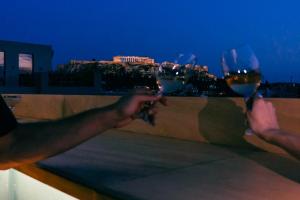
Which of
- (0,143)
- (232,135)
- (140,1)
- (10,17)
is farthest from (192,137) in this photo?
(10,17)

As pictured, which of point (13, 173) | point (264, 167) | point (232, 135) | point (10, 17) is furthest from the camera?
point (10, 17)

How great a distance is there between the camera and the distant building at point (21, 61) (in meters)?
33.4

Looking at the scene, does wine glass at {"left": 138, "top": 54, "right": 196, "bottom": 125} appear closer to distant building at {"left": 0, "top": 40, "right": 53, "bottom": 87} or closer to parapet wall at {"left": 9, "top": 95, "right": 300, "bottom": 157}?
parapet wall at {"left": 9, "top": 95, "right": 300, "bottom": 157}

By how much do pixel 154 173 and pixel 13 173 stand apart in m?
0.93

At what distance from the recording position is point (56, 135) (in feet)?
5.45

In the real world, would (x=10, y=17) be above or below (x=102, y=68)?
above

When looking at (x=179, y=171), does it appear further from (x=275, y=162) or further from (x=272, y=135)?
(x=272, y=135)

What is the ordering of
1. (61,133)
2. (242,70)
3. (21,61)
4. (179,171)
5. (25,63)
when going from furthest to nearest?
(25,63) → (21,61) → (179,171) → (61,133) → (242,70)

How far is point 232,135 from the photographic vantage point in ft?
9.53

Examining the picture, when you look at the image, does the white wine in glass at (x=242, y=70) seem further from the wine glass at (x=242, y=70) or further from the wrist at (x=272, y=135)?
the wrist at (x=272, y=135)

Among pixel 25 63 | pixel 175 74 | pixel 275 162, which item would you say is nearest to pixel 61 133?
pixel 175 74

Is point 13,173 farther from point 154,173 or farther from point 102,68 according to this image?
point 102,68

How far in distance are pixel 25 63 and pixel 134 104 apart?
3919 cm

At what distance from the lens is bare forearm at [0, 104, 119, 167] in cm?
162
